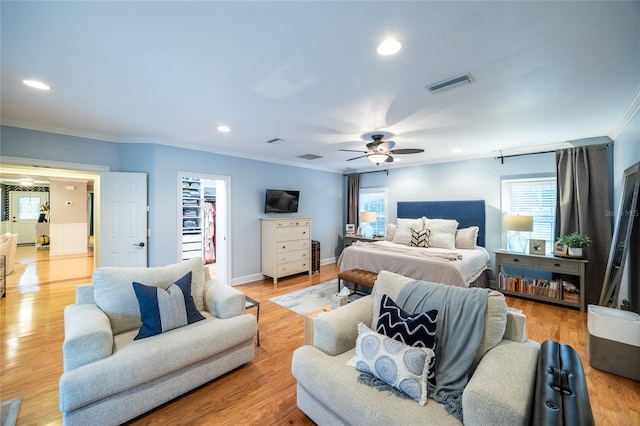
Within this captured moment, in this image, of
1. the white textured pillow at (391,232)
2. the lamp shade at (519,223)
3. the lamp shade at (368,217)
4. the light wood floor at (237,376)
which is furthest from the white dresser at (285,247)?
the lamp shade at (519,223)

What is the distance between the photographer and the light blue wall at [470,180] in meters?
4.53

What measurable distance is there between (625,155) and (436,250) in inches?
98.6

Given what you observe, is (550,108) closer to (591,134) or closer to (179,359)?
(591,134)

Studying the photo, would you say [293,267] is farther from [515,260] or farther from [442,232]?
[515,260]

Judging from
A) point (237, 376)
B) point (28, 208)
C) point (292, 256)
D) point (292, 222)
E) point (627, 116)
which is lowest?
point (237, 376)

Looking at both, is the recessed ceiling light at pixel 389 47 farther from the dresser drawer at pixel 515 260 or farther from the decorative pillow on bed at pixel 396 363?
the dresser drawer at pixel 515 260

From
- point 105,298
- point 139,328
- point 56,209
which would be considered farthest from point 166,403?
point 56,209

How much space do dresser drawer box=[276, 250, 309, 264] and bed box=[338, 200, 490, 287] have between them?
1.18 metres

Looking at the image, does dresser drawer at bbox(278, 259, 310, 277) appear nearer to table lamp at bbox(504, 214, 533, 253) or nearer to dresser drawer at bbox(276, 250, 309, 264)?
dresser drawer at bbox(276, 250, 309, 264)

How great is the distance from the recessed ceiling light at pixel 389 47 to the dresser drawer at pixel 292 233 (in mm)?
3892

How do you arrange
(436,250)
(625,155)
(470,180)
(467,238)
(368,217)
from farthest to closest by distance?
(368,217) → (470,180) → (467,238) → (436,250) → (625,155)

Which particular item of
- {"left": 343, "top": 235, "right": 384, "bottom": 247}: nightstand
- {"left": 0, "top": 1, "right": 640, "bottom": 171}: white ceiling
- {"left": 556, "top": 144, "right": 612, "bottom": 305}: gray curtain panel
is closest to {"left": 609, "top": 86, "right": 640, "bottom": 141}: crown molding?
{"left": 0, "top": 1, "right": 640, "bottom": 171}: white ceiling

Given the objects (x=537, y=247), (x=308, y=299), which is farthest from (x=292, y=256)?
(x=537, y=247)

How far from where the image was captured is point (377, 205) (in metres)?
6.64
